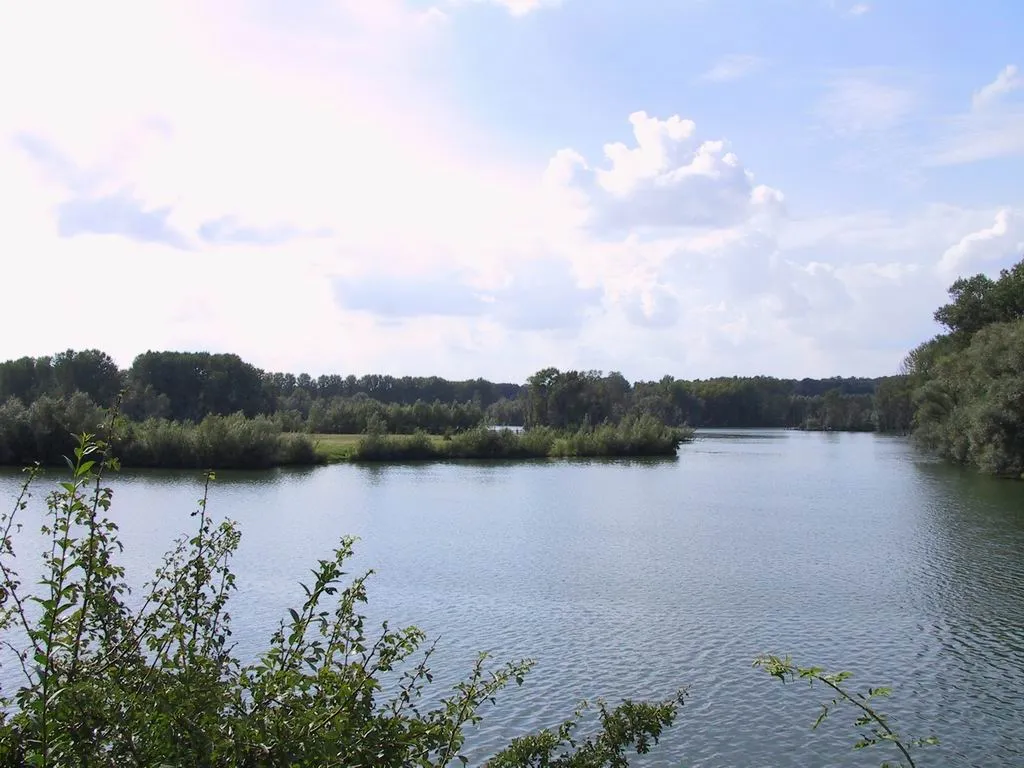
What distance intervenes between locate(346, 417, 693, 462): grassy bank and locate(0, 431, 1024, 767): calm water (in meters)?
22.9

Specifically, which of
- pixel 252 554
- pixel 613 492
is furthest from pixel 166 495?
pixel 613 492

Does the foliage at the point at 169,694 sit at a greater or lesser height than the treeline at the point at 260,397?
lesser

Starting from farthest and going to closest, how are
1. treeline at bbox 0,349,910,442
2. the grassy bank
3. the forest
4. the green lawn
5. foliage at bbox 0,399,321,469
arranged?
1. treeline at bbox 0,349,910,442
2. the grassy bank
3. the green lawn
4. foliage at bbox 0,399,321,469
5. the forest

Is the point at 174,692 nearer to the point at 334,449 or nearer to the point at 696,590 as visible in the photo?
the point at 696,590

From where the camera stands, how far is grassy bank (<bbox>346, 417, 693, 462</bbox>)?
218 feet

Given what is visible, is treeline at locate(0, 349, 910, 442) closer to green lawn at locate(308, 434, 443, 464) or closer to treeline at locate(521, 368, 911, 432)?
treeline at locate(521, 368, 911, 432)

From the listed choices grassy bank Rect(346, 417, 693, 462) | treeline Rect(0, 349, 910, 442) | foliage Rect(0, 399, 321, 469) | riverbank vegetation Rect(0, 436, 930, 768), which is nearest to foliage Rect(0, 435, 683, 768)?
riverbank vegetation Rect(0, 436, 930, 768)

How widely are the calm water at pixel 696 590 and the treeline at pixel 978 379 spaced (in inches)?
192

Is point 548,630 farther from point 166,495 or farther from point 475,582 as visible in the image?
point 166,495

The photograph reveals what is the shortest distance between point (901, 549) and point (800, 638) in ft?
38.9

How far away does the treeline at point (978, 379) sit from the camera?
44.5 metres

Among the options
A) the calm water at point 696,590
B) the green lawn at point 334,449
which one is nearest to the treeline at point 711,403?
the green lawn at point 334,449

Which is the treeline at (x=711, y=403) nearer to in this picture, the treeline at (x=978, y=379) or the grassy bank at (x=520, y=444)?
the grassy bank at (x=520, y=444)

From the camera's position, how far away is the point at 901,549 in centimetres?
2577
